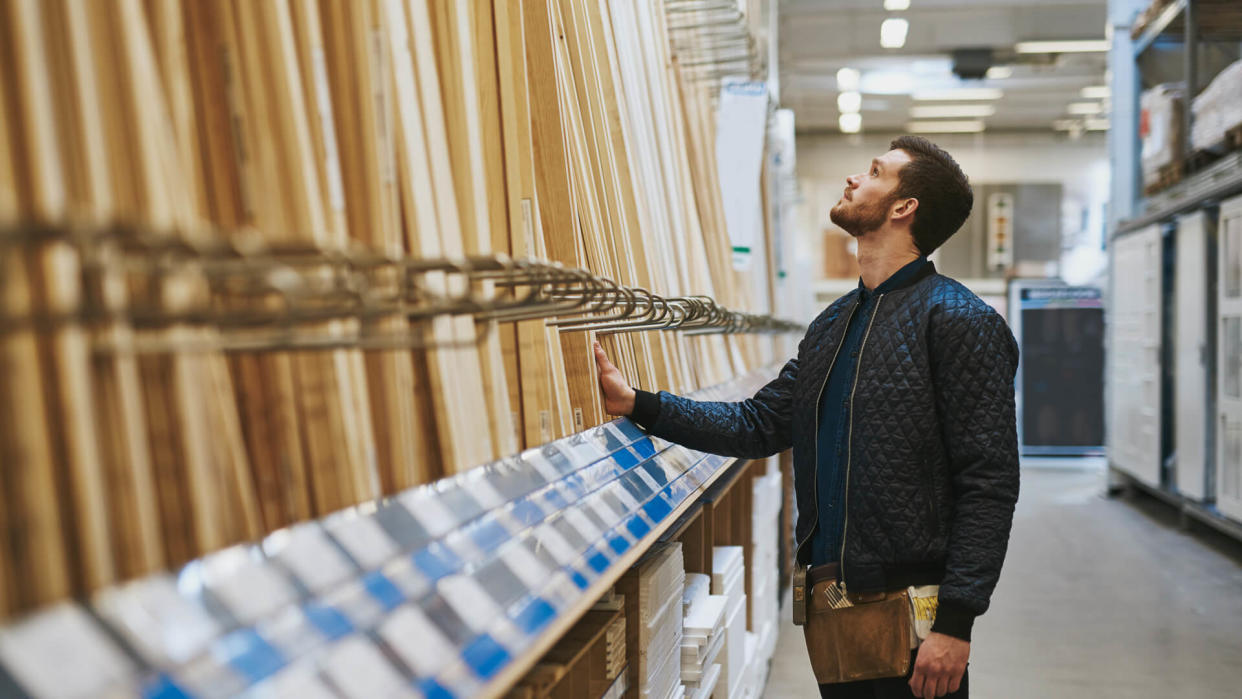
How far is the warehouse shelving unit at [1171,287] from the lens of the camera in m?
6.66

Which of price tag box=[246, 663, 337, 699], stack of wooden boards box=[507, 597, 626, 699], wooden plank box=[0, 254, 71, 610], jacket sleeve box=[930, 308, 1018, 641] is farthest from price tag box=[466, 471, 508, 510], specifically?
jacket sleeve box=[930, 308, 1018, 641]

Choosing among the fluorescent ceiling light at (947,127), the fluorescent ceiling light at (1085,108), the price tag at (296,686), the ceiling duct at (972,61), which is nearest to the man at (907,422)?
the price tag at (296,686)

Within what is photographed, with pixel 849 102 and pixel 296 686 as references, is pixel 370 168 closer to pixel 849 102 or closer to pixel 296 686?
pixel 296 686

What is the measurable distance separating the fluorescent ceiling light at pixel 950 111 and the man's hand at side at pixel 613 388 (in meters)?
14.7

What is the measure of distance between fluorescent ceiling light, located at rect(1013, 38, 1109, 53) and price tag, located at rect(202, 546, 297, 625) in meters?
13.1

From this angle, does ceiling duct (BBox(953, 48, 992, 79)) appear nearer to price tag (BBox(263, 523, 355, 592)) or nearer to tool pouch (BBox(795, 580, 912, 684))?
tool pouch (BBox(795, 580, 912, 684))

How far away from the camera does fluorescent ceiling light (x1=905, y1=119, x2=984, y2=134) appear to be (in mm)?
16875

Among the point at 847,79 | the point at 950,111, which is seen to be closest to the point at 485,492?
the point at 847,79

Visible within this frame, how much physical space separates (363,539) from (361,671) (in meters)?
0.18

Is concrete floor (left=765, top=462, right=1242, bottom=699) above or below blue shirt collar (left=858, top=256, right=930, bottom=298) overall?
below

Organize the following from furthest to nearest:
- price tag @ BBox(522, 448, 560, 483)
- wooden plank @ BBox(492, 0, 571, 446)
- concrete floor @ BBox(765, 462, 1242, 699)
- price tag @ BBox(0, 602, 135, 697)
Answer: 1. concrete floor @ BBox(765, 462, 1242, 699)
2. wooden plank @ BBox(492, 0, 571, 446)
3. price tag @ BBox(522, 448, 560, 483)
4. price tag @ BBox(0, 602, 135, 697)

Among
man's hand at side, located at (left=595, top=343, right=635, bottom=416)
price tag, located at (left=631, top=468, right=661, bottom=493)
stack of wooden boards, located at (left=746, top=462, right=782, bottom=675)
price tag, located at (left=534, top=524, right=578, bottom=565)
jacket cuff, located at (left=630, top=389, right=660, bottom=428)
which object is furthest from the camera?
stack of wooden boards, located at (left=746, top=462, right=782, bottom=675)

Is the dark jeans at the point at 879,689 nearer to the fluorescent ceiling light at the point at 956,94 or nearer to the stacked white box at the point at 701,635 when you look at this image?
the stacked white box at the point at 701,635

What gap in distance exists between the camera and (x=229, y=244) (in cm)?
66
